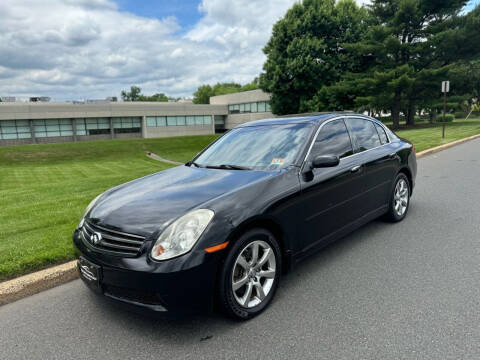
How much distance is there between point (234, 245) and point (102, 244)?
3.37ft

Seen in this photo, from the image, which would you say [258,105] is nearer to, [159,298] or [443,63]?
[443,63]

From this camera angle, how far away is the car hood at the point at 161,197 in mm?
2734

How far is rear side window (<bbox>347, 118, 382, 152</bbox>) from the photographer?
4.41 meters

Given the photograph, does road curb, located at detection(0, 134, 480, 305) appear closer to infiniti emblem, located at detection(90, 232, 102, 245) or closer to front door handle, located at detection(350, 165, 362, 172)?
infiniti emblem, located at detection(90, 232, 102, 245)

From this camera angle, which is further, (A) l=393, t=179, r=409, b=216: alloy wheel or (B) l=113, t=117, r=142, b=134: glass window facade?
(B) l=113, t=117, r=142, b=134: glass window facade

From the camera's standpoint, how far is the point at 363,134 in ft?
15.0

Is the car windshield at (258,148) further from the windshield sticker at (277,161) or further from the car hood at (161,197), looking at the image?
the car hood at (161,197)

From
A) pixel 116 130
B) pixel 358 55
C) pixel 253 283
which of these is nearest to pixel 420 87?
pixel 358 55

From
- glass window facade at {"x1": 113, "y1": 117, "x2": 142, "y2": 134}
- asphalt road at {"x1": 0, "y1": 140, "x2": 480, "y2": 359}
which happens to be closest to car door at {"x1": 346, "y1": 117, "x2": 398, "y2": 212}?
asphalt road at {"x1": 0, "y1": 140, "x2": 480, "y2": 359}

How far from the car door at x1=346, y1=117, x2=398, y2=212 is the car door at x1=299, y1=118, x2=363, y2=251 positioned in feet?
0.54

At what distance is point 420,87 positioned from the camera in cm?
3238

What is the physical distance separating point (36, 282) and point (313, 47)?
36026 millimetres

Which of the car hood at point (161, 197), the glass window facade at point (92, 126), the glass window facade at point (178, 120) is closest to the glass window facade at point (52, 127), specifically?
the glass window facade at point (92, 126)

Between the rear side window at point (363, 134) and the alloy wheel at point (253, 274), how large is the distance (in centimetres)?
208
